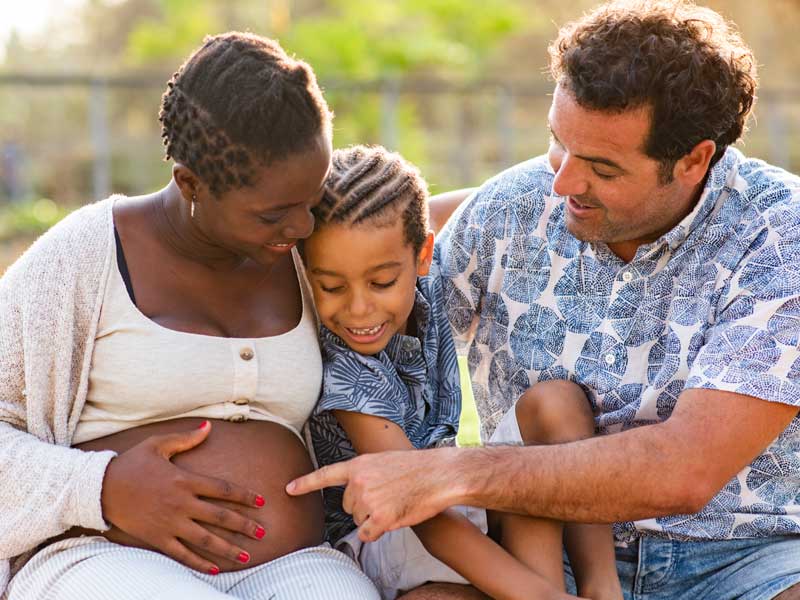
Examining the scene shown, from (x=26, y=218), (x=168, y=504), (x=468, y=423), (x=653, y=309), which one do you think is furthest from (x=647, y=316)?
→ (x=26, y=218)

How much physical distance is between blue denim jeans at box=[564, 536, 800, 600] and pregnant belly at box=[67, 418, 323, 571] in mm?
809

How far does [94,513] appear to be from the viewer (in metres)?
2.66

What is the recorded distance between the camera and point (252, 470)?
2861mm

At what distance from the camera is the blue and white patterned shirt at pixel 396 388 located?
306cm

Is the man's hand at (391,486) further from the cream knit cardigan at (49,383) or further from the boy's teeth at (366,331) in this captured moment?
the cream knit cardigan at (49,383)

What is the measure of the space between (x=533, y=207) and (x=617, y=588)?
1.21m

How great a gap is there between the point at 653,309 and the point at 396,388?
0.78m

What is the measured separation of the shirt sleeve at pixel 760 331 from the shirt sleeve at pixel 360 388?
80 centimetres

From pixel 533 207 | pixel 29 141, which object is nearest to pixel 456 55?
pixel 29 141

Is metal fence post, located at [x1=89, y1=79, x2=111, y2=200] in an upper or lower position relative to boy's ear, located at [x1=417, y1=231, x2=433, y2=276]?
lower

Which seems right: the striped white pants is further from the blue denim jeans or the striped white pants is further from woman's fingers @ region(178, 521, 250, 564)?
the blue denim jeans

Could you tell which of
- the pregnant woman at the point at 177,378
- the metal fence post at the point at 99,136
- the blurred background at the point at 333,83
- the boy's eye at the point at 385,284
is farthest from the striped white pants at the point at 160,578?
the metal fence post at the point at 99,136

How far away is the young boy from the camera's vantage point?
2.90m

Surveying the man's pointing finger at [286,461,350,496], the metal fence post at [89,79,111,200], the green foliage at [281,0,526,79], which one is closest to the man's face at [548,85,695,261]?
the man's pointing finger at [286,461,350,496]
